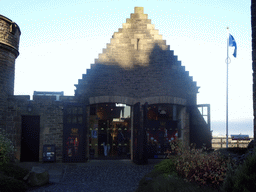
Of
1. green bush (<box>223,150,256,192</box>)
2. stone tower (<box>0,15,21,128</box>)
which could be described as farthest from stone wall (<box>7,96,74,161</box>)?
green bush (<box>223,150,256,192</box>)

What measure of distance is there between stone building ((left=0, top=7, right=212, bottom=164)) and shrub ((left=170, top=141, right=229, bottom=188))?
694cm

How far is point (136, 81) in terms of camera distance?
52.9 feet

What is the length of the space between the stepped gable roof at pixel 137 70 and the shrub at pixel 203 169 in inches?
336

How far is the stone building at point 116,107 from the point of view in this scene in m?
15.3

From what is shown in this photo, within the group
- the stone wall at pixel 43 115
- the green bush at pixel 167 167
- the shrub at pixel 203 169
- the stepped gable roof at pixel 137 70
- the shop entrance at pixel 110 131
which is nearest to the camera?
the shrub at pixel 203 169

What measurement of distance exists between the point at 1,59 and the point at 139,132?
7.69 meters

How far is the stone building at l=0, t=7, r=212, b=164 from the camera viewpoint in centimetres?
1530

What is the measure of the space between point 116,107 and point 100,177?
19.1ft

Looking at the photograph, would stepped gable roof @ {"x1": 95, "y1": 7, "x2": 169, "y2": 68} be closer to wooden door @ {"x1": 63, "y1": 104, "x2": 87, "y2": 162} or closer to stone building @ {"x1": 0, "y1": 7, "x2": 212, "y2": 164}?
stone building @ {"x1": 0, "y1": 7, "x2": 212, "y2": 164}

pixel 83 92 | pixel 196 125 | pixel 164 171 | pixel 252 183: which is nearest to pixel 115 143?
pixel 83 92

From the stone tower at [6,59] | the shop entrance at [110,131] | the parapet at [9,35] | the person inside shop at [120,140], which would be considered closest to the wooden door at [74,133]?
the shop entrance at [110,131]

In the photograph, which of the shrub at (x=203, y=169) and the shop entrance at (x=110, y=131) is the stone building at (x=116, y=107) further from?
the shrub at (x=203, y=169)

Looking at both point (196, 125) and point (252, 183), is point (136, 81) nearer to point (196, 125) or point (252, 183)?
point (196, 125)

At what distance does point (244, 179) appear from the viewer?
5035 mm
